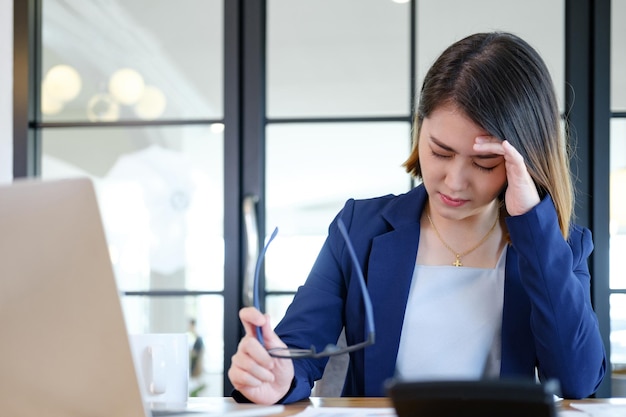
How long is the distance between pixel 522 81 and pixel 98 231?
860 mm

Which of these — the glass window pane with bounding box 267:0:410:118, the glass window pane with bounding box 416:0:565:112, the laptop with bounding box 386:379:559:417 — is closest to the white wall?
the glass window pane with bounding box 267:0:410:118

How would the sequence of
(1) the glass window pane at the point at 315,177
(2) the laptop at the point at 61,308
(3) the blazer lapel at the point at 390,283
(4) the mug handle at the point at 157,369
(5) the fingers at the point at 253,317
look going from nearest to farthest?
(2) the laptop at the point at 61,308 → (5) the fingers at the point at 253,317 → (4) the mug handle at the point at 157,369 → (3) the blazer lapel at the point at 390,283 → (1) the glass window pane at the point at 315,177

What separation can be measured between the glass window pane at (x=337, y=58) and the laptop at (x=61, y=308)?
87.5 inches

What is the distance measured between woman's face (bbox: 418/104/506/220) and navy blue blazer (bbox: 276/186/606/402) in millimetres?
82

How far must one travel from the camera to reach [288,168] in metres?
3.02

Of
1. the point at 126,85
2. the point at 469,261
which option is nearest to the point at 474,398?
the point at 469,261

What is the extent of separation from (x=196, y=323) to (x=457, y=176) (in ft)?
6.25

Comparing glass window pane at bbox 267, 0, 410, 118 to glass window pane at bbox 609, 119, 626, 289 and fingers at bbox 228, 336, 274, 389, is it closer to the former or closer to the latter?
glass window pane at bbox 609, 119, 626, 289

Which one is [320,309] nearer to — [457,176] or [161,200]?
[457,176]

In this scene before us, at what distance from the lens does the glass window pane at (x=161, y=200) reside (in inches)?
119

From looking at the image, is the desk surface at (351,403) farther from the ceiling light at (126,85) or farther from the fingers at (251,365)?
the ceiling light at (126,85)

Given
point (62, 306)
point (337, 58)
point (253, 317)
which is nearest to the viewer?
point (62, 306)

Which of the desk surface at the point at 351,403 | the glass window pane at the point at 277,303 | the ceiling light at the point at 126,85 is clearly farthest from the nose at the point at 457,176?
the ceiling light at the point at 126,85

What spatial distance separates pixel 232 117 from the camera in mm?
2963
